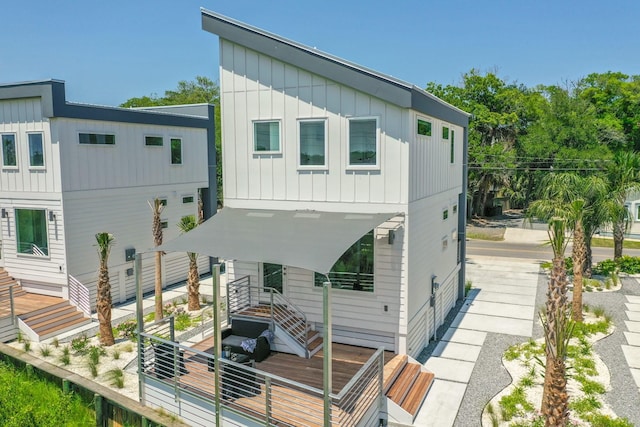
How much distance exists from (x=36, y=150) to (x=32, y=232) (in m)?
2.78

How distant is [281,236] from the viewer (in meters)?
9.66

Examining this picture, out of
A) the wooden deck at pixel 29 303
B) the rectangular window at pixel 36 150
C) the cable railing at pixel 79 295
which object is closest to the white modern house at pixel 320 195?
the cable railing at pixel 79 295

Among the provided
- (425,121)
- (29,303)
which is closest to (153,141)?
(29,303)

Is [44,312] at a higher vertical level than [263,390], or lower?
lower

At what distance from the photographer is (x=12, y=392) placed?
8266 mm

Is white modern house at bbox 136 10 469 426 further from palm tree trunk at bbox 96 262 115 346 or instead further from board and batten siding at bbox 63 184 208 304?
board and batten siding at bbox 63 184 208 304

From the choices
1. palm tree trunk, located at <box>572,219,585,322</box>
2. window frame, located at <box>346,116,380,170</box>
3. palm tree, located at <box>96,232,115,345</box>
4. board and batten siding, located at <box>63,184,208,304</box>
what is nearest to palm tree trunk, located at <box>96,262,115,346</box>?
palm tree, located at <box>96,232,115,345</box>

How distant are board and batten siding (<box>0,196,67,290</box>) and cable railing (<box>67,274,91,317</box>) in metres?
0.29

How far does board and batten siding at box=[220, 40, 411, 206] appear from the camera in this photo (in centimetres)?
1088

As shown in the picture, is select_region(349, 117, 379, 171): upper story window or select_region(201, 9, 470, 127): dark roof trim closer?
select_region(201, 9, 470, 127): dark roof trim

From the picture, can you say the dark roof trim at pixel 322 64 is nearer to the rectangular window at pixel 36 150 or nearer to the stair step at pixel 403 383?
the stair step at pixel 403 383

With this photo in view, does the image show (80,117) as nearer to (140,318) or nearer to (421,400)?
(140,318)

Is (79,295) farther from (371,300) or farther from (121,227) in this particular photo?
(371,300)

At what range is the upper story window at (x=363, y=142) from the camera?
11008mm
